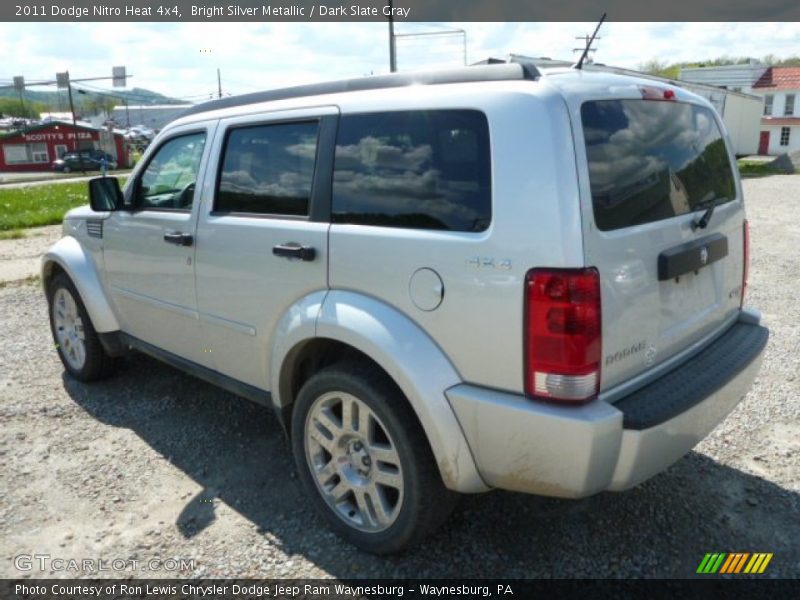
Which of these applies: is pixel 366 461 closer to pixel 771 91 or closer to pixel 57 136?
pixel 771 91

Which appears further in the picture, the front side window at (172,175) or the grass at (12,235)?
the grass at (12,235)

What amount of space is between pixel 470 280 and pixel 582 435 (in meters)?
0.66

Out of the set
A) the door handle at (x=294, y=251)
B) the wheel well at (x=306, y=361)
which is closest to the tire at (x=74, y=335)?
the wheel well at (x=306, y=361)

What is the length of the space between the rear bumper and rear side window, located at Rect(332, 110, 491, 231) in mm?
682

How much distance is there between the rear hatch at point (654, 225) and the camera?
2.29 m

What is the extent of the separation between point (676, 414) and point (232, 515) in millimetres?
2120

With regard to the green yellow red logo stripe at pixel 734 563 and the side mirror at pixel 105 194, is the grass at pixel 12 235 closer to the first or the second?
the side mirror at pixel 105 194

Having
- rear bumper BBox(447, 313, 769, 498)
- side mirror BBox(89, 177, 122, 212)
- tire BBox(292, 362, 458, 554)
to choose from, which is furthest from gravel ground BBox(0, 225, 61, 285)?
rear bumper BBox(447, 313, 769, 498)

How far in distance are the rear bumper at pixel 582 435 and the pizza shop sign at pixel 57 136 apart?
63.1 metres

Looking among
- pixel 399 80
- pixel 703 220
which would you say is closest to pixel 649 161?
pixel 703 220

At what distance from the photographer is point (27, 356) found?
18.3 ft

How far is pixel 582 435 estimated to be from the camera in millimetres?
2189

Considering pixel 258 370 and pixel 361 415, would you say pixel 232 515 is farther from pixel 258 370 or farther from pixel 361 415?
pixel 361 415

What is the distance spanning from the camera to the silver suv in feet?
7.35
